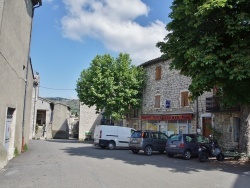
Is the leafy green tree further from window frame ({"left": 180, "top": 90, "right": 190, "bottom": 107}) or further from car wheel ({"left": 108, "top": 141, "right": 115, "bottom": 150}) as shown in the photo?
window frame ({"left": 180, "top": 90, "right": 190, "bottom": 107})

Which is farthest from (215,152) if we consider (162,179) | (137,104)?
(137,104)

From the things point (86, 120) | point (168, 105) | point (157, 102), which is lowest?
point (86, 120)

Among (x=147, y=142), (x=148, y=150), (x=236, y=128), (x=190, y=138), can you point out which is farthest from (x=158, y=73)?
(x=190, y=138)

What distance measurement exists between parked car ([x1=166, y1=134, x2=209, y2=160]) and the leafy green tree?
12.3 m

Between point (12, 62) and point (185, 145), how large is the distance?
35.2ft

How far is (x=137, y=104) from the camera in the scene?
101 feet

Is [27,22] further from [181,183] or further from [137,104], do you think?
[137,104]

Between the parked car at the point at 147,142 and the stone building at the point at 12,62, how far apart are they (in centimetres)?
746

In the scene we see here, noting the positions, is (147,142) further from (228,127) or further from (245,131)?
(245,131)

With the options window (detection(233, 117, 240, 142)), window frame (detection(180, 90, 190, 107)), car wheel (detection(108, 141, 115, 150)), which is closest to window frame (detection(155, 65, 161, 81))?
window frame (detection(180, 90, 190, 107))

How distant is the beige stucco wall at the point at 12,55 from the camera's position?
10297mm

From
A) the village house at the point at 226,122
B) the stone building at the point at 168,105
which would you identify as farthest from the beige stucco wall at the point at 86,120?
the village house at the point at 226,122

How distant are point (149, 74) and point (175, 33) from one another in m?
16.6

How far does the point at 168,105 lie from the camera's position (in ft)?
85.4
